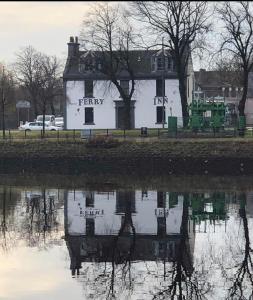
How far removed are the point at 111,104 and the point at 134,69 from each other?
14.5 ft

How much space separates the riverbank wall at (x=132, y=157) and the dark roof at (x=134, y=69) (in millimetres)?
17916

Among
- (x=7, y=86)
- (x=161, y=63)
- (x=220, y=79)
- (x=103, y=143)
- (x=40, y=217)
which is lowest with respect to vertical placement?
(x=40, y=217)

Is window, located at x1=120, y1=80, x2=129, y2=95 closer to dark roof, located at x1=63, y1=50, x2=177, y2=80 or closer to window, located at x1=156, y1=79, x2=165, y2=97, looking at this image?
dark roof, located at x1=63, y1=50, x2=177, y2=80

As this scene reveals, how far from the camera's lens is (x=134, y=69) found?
7131 centimetres

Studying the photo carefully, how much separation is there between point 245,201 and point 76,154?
23.3m

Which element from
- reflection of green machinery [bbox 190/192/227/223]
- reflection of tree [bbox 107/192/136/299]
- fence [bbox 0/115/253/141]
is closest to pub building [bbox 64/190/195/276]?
reflection of tree [bbox 107/192/136/299]

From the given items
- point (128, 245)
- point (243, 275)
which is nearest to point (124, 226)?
point (128, 245)

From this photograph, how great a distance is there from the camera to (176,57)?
5972 cm

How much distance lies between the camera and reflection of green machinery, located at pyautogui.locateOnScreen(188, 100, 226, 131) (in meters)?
56.0

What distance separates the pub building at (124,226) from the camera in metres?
20.8

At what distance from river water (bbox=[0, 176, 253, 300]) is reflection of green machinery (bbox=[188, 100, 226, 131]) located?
20575 mm

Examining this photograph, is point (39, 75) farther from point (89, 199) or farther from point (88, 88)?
point (89, 199)

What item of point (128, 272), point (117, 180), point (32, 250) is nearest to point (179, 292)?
point (128, 272)

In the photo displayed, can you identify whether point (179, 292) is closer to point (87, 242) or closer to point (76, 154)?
point (87, 242)
